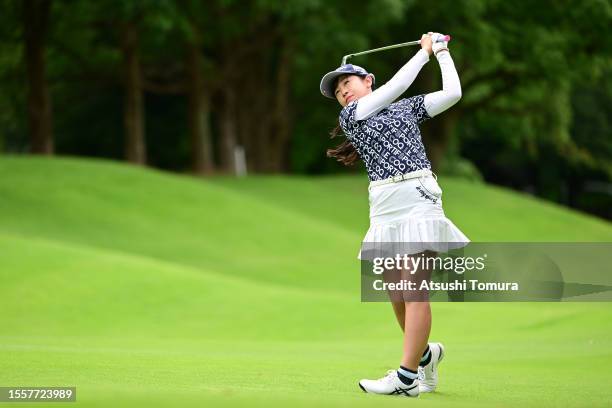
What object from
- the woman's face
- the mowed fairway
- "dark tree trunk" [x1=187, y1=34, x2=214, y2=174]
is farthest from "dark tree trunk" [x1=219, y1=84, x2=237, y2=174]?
the woman's face

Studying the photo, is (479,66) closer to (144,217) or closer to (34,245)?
(144,217)

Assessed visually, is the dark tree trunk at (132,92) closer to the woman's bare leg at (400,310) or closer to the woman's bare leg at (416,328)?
the woman's bare leg at (400,310)

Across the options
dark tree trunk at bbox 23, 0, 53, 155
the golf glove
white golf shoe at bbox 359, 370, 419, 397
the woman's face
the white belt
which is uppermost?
dark tree trunk at bbox 23, 0, 53, 155

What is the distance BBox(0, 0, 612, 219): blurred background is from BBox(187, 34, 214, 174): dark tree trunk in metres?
0.07

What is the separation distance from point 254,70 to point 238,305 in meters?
26.8

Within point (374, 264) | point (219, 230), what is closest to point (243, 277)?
point (219, 230)

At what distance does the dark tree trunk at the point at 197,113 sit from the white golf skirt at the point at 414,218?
107 ft

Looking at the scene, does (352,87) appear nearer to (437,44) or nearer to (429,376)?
(437,44)

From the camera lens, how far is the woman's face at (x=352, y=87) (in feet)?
26.9

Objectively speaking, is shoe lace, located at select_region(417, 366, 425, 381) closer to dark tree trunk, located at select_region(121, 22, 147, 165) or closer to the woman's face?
the woman's face

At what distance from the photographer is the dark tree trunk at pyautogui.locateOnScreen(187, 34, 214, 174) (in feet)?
134

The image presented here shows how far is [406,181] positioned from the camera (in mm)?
7762

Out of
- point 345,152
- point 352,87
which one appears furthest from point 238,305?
point 352,87

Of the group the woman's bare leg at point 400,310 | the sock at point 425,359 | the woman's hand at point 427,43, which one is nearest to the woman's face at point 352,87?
the woman's hand at point 427,43
